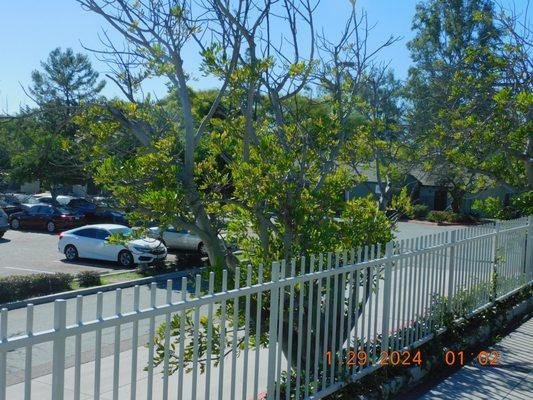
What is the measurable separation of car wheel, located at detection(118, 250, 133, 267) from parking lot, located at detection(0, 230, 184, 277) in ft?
0.79

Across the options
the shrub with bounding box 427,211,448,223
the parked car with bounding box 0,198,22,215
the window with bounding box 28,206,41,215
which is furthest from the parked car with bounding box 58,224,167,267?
the shrub with bounding box 427,211,448,223

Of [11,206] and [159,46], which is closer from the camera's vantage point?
[159,46]

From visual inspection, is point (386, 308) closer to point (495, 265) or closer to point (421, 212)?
point (495, 265)

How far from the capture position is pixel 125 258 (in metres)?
20.2

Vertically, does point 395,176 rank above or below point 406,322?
above

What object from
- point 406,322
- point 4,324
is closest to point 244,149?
point 406,322

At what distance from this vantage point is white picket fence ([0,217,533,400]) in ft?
11.9

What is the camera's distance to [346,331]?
6.37 meters

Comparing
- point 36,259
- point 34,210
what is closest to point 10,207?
point 34,210

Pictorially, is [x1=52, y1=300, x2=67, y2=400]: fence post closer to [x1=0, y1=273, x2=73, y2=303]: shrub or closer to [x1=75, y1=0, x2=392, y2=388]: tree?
[x1=75, y1=0, x2=392, y2=388]: tree

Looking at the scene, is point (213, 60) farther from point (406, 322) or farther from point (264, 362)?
point (264, 362)

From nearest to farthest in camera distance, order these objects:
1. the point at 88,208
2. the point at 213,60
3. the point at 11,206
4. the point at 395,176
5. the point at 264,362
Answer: the point at 213,60 → the point at 395,176 → the point at 264,362 → the point at 88,208 → the point at 11,206

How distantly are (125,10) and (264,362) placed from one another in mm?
5290
